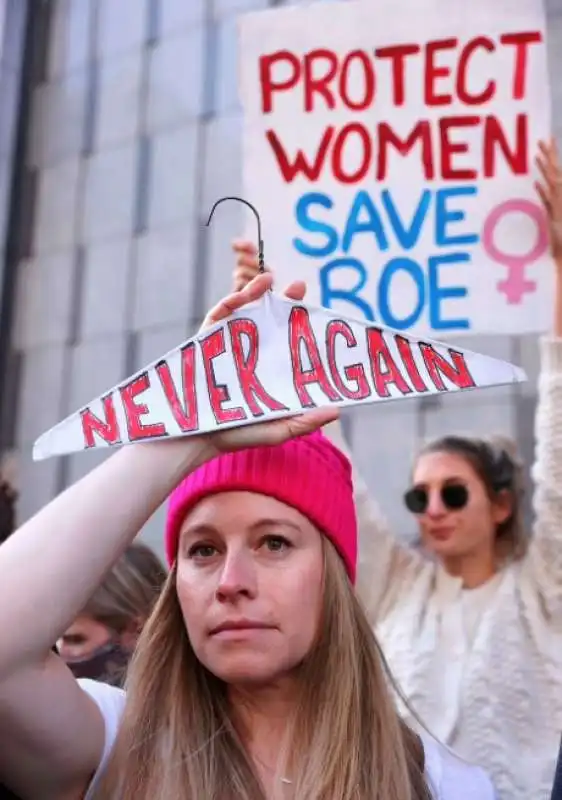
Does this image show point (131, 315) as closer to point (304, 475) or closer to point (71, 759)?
point (304, 475)

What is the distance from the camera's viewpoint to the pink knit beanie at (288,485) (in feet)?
2.56

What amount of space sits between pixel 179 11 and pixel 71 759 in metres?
1.34

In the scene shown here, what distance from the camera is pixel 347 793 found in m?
→ 0.73

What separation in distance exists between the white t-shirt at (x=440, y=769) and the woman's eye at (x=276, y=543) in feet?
0.57

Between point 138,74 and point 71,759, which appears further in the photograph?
point 138,74

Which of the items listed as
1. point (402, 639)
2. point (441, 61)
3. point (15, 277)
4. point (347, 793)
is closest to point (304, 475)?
point (347, 793)

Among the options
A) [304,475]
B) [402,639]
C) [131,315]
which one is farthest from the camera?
[131,315]

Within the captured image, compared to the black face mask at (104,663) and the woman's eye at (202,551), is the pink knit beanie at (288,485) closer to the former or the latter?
the woman's eye at (202,551)

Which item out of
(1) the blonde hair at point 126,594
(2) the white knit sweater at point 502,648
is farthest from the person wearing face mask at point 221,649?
(1) the blonde hair at point 126,594

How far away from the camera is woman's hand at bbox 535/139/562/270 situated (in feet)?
4.11

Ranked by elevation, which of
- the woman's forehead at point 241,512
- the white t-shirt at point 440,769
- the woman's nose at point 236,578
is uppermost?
the woman's forehead at point 241,512

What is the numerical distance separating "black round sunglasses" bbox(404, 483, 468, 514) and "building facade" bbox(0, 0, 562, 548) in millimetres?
449

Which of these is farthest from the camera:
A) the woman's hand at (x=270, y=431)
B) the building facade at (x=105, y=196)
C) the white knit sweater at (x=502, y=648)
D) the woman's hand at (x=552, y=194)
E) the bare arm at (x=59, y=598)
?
Result: the building facade at (x=105, y=196)

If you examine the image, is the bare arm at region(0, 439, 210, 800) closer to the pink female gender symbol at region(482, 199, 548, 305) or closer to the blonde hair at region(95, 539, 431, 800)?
the blonde hair at region(95, 539, 431, 800)
